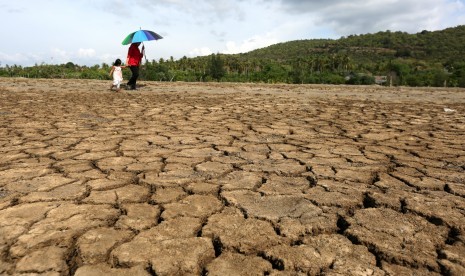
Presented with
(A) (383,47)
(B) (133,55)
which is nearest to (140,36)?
(B) (133,55)

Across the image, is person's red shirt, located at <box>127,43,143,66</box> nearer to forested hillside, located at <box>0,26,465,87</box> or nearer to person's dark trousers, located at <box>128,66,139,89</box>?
person's dark trousers, located at <box>128,66,139,89</box>

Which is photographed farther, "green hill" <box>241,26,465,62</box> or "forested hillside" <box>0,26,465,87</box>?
"green hill" <box>241,26,465,62</box>

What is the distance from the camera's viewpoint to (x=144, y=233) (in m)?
1.51

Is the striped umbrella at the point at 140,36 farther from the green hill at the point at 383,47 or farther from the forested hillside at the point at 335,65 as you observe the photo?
the green hill at the point at 383,47

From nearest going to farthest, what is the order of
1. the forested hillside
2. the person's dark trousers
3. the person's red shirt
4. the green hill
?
the person's red shirt < the person's dark trousers < the forested hillside < the green hill

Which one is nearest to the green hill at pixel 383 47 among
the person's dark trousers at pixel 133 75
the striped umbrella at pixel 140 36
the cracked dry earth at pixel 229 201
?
the person's dark trousers at pixel 133 75

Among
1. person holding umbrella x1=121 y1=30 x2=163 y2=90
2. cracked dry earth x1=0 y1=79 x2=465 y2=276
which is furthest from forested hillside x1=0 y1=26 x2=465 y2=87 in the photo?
cracked dry earth x1=0 y1=79 x2=465 y2=276

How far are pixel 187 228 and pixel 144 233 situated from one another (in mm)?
168

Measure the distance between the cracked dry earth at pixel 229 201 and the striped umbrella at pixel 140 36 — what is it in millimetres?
4051

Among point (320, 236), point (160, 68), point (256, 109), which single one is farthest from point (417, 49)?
point (320, 236)

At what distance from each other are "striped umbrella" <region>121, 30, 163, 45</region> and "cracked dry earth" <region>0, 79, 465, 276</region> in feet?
13.3

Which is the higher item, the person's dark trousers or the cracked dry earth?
the person's dark trousers

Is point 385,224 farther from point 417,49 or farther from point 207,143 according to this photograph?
point 417,49

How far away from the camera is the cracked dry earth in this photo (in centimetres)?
133
